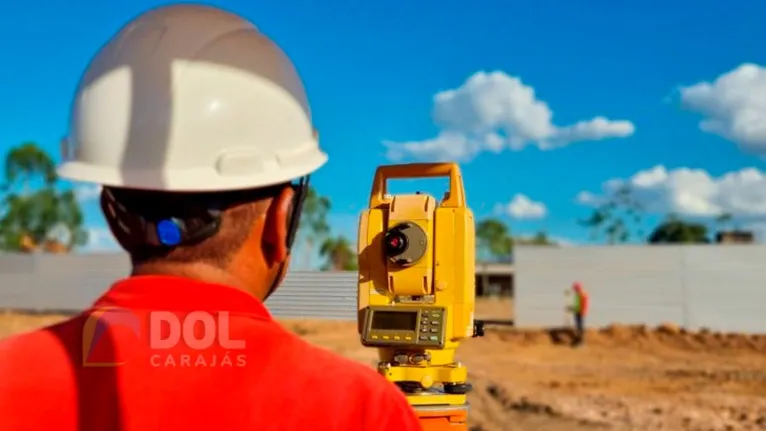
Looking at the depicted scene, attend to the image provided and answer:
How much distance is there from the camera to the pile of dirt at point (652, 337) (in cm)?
1717

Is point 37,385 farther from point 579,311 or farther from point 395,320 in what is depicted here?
point 579,311

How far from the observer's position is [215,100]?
1.00 metres

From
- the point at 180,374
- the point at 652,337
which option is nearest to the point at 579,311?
the point at 652,337

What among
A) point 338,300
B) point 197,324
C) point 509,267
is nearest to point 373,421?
point 197,324

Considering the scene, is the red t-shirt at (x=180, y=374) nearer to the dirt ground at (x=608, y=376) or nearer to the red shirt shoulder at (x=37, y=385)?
the red shirt shoulder at (x=37, y=385)

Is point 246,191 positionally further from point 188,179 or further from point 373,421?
point 373,421

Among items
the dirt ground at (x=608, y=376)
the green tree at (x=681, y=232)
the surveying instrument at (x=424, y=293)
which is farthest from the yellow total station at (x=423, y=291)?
the green tree at (x=681, y=232)

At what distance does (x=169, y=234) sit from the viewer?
925mm

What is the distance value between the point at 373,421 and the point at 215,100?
18.1 inches

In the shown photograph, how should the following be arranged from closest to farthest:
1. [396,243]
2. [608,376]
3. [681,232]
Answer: [396,243], [608,376], [681,232]

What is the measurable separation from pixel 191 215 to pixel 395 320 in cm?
188

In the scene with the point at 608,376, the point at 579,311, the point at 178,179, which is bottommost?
the point at 608,376

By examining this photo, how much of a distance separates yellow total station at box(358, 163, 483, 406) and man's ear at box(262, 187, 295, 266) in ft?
5.57

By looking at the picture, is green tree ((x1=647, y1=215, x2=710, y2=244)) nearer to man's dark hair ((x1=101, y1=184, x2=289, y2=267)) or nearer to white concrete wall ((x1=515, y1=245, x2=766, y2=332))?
white concrete wall ((x1=515, y1=245, x2=766, y2=332))
